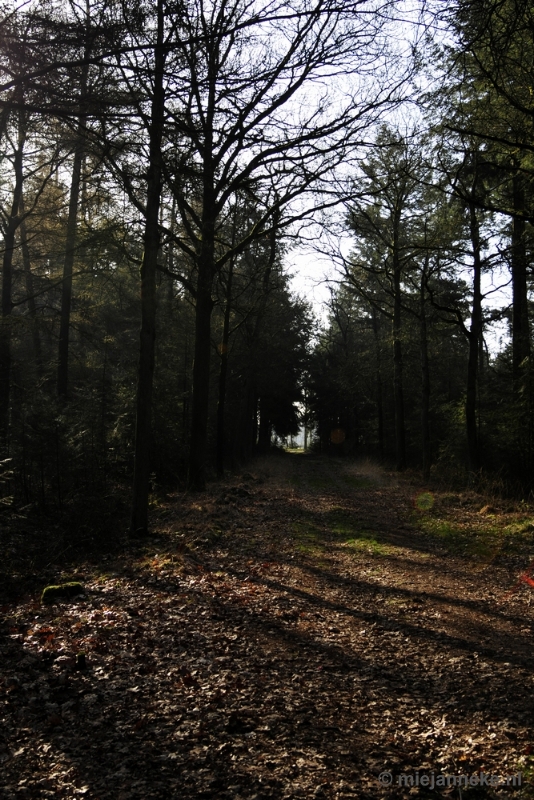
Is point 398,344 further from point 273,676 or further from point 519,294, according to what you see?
point 273,676

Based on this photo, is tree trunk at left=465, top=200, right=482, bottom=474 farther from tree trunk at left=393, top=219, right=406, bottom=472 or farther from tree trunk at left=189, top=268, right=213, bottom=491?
tree trunk at left=189, top=268, right=213, bottom=491

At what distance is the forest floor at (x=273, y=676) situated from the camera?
3.51m

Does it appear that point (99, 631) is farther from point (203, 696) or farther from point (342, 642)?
point (342, 642)

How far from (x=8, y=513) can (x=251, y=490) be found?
755 centimetres

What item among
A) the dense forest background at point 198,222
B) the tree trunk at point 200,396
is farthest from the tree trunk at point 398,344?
the tree trunk at point 200,396

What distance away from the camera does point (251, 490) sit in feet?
58.5

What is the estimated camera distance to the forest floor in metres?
3.51

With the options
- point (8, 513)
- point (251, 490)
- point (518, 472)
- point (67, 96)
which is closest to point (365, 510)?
point (251, 490)

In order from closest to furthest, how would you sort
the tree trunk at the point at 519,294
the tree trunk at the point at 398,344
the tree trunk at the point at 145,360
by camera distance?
A: the tree trunk at the point at 145,360, the tree trunk at the point at 519,294, the tree trunk at the point at 398,344

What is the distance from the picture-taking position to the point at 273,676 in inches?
195

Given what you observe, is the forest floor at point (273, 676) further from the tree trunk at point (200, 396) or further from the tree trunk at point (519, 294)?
the tree trunk at point (519, 294)

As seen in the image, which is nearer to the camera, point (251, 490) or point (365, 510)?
point (365, 510)

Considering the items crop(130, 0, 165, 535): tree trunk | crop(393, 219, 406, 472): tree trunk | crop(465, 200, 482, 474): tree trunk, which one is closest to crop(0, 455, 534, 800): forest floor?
crop(130, 0, 165, 535): tree trunk

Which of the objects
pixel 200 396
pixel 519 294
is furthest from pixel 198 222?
pixel 519 294
